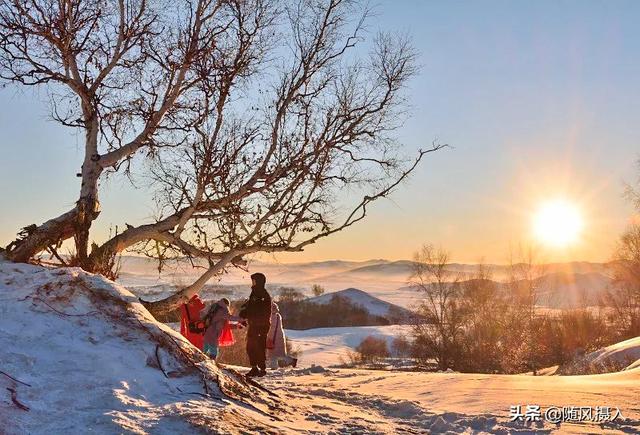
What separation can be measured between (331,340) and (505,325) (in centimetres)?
3736

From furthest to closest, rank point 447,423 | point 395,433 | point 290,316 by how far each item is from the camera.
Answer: point 290,316
point 447,423
point 395,433

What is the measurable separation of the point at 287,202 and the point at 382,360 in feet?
144

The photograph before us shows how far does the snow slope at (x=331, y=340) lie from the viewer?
61653 mm

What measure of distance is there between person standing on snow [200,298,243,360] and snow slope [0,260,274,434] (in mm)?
3522

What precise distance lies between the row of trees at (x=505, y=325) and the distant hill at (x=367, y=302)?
157 ft

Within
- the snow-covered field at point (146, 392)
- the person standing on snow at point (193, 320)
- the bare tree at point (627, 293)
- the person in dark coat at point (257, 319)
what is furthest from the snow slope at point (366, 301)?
the snow-covered field at point (146, 392)

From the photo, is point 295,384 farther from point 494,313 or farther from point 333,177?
point 494,313

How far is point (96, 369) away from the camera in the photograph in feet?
16.6

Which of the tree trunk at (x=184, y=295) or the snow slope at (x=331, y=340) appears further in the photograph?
the snow slope at (x=331, y=340)

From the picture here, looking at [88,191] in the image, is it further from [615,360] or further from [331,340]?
Answer: [331,340]

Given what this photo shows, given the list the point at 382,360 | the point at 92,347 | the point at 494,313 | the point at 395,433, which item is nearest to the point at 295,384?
the point at 395,433

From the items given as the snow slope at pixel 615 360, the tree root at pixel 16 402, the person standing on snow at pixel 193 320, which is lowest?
the snow slope at pixel 615 360

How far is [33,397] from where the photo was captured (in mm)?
4438

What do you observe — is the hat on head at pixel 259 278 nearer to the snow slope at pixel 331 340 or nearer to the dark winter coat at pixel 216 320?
the dark winter coat at pixel 216 320
